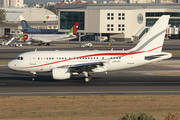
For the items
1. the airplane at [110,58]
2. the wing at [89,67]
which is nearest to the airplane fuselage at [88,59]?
the airplane at [110,58]

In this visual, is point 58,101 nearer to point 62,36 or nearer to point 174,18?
point 62,36

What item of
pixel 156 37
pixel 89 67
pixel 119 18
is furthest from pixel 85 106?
pixel 119 18

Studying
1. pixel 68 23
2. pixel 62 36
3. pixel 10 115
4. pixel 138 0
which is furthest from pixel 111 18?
pixel 10 115

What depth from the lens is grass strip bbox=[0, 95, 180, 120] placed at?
21.3m

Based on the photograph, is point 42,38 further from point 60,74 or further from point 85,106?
point 85,106

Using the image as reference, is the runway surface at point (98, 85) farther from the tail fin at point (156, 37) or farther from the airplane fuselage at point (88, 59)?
the tail fin at point (156, 37)

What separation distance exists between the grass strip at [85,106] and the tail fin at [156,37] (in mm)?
10249

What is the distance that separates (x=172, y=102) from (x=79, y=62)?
1447cm

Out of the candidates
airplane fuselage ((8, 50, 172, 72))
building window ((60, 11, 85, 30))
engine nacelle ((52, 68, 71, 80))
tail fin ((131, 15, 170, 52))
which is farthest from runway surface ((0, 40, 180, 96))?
building window ((60, 11, 85, 30))

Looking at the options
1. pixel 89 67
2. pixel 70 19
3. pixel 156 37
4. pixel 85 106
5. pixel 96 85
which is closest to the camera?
pixel 85 106

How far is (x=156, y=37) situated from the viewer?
36781 mm

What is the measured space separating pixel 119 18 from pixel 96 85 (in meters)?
96.5

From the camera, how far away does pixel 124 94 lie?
29562 millimetres

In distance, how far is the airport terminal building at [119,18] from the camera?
128m
